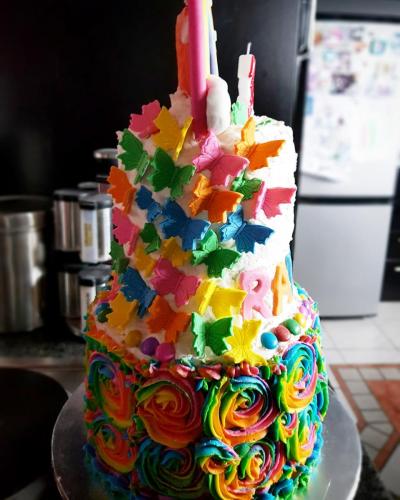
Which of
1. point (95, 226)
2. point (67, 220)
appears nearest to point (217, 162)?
point (95, 226)

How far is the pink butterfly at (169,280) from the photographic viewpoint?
0.80 metres

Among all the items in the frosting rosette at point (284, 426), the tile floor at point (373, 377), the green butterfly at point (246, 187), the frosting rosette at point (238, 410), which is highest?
the green butterfly at point (246, 187)

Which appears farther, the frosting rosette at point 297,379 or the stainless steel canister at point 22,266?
the stainless steel canister at point 22,266

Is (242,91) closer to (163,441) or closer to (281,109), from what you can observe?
(163,441)

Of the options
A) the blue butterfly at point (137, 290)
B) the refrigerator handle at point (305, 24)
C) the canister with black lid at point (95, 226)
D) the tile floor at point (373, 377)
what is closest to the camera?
the blue butterfly at point (137, 290)

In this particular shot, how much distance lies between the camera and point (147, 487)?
0.82m

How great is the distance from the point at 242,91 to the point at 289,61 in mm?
1057

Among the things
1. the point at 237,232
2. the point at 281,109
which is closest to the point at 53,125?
the point at 281,109

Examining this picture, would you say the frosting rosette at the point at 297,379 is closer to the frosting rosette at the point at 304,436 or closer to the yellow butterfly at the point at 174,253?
the frosting rosette at the point at 304,436

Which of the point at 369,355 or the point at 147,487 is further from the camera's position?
the point at 369,355

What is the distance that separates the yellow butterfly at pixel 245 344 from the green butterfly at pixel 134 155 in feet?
0.96

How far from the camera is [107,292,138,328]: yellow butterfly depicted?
0.84 meters

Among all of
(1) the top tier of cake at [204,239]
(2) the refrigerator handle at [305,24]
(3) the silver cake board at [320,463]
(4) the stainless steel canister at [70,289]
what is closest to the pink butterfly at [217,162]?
(1) the top tier of cake at [204,239]

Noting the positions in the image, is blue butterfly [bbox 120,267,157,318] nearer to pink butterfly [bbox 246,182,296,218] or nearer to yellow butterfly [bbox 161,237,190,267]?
yellow butterfly [bbox 161,237,190,267]
